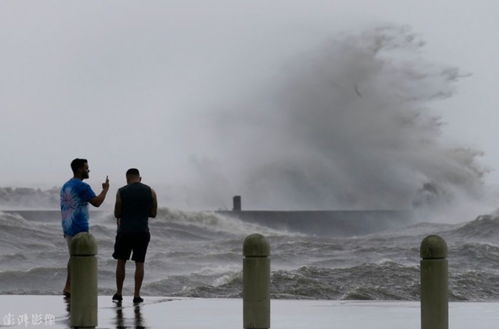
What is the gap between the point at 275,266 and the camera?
3797 centimetres

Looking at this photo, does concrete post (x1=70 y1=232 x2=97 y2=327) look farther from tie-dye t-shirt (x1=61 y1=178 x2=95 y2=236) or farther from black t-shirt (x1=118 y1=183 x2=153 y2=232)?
black t-shirt (x1=118 y1=183 x2=153 y2=232)

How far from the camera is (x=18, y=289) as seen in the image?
28.4 metres

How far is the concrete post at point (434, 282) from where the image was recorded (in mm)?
11047

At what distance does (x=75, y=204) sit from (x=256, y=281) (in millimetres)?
3525

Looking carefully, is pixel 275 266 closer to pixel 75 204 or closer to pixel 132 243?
pixel 132 243

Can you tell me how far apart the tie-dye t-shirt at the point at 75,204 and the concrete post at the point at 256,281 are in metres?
3.25

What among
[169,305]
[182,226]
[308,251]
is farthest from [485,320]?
[182,226]

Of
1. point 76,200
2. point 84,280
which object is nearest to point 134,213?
point 76,200

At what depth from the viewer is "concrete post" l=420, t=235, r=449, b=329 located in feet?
36.2

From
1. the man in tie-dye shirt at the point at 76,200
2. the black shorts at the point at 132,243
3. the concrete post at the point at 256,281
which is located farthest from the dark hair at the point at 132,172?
the concrete post at the point at 256,281

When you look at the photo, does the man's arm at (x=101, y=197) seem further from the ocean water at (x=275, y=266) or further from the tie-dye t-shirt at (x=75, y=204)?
Answer: the ocean water at (x=275, y=266)

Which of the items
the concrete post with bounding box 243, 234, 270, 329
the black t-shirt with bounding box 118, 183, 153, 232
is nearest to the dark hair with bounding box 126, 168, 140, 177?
the black t-shirt with bounding box 118, 183, 153, 232

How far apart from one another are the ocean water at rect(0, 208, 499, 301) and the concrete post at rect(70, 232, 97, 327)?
1257 cm

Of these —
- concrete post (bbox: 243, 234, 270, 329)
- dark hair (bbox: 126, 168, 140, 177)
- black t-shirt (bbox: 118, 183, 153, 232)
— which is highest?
dark hair (bbox: 126, 168, 140, 177)
